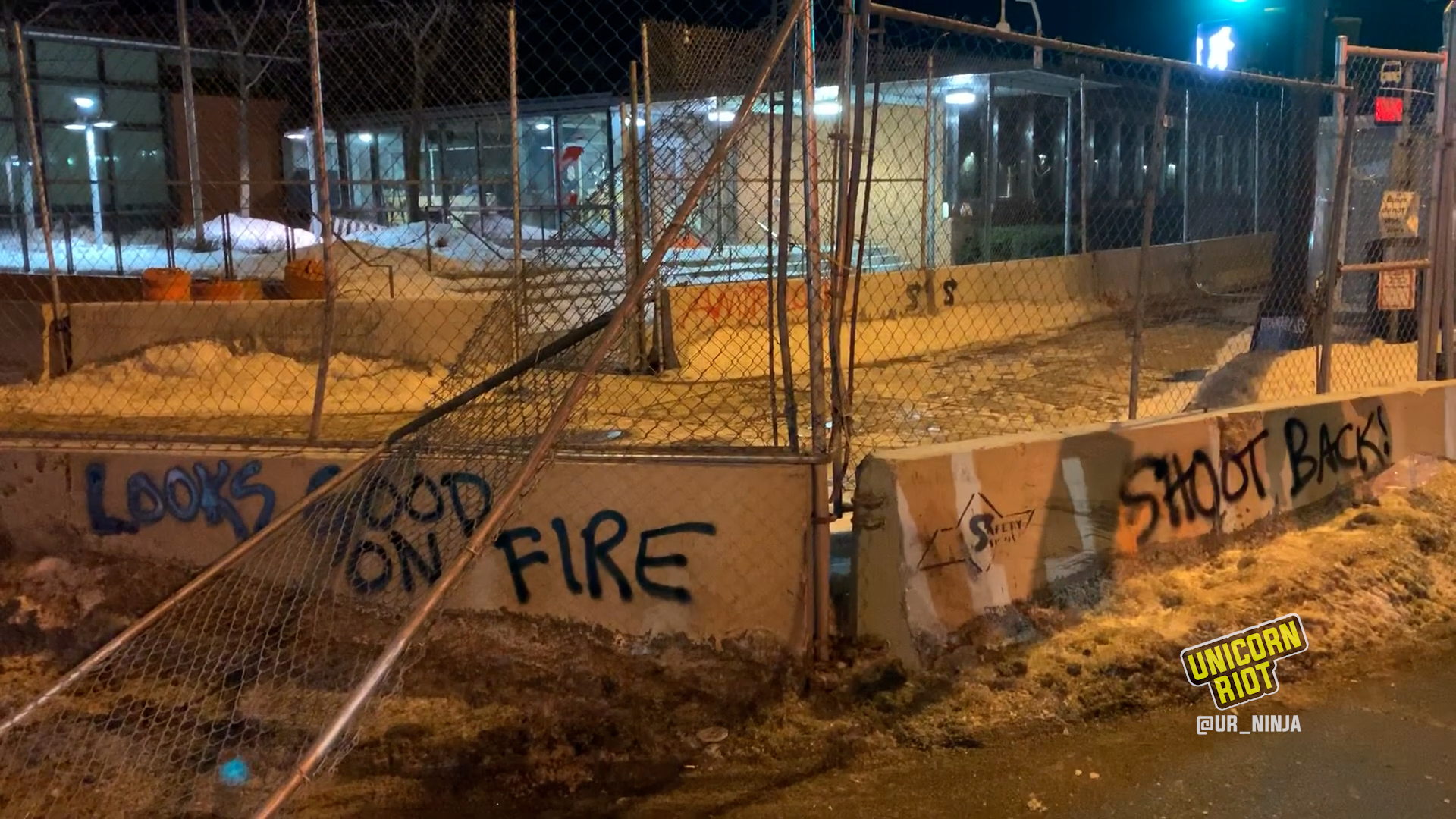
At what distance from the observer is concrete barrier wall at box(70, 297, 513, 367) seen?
8734 millimetres

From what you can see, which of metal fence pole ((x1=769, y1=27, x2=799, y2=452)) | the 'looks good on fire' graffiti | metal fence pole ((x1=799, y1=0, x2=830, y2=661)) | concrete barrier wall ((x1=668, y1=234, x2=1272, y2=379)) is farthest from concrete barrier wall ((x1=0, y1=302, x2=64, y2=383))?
metal fence pole ((x1=799, y1=0, x2=830, y2=661))

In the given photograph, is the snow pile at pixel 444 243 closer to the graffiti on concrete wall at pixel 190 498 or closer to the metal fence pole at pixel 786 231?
the graffiti on concrete wall at pixel 190 498

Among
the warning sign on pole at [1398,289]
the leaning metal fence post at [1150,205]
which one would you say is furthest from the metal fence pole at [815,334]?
the warning sign on pole at [1398,289]

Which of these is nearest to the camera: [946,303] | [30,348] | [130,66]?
[30,348]

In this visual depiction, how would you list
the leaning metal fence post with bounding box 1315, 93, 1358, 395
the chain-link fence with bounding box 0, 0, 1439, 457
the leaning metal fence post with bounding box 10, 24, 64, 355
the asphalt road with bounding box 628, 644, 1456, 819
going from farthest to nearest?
the leaning metal fence post with bounding box 10, 24, 64, 355
the leaning metal fence post with bounding box 1315, 93, 1358, 395
the chain-link fence with bounding box 0, 0, 1439, 457
the asphalt road with bounding box 628, 644, 1456, 819

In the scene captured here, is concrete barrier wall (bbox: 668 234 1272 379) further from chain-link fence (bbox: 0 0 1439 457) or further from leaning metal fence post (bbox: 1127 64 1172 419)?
leaning metal fence post (bbox: 1127 64 1172 419)

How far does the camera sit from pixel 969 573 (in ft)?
14.4

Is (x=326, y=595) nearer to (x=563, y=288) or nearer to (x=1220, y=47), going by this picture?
(x=563, y=288)

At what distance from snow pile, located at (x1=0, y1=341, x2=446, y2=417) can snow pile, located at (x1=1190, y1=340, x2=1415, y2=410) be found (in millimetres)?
5434

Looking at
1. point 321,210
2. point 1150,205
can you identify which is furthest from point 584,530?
point 1150,205

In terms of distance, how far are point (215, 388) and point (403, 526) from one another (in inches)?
188

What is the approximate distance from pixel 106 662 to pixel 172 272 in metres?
6.98

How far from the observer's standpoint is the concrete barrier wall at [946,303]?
1025 centimetres

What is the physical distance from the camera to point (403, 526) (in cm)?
450
